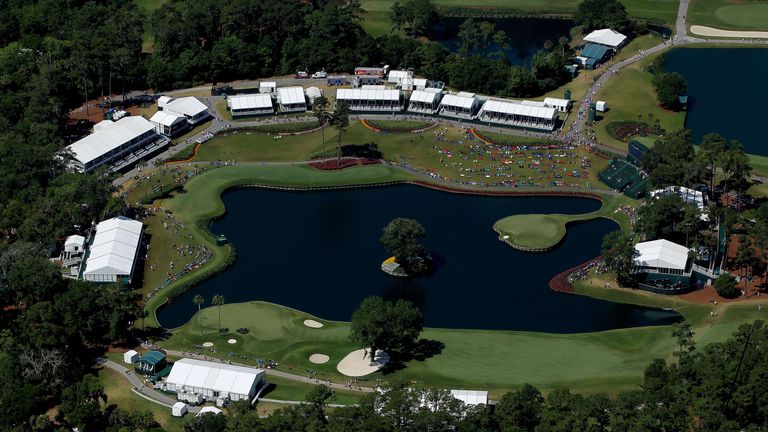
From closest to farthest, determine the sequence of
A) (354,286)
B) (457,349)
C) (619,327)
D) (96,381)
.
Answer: (96,381)
(457,349)
(619,327)
(354,286)

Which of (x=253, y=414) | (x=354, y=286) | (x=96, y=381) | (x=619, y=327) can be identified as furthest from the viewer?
(x=354, y=286)

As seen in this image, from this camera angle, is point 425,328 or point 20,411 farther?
point 425,328

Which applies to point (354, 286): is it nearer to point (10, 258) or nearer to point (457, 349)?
point (457, 349)

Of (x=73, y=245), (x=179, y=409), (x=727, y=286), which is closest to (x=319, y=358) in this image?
(x=179, y=409)

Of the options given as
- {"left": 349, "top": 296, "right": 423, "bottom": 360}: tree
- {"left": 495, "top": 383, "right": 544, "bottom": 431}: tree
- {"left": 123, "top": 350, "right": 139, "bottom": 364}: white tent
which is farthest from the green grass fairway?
{"left": 495, "top": 383, "right": 544, "bottom": 431}: tree

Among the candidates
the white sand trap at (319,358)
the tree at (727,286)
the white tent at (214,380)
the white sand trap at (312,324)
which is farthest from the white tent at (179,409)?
the tree at (727,286)

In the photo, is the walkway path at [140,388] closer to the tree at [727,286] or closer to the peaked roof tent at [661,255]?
the peaked roof tent at [661,255]

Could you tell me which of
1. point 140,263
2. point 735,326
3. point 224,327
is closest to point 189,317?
point 224,327

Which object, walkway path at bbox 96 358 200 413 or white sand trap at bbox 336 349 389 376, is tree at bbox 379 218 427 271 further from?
walkway path at bbox 96 358 200 413
